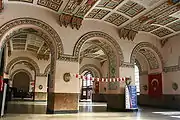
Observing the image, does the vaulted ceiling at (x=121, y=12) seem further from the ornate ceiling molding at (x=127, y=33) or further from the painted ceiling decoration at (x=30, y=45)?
the painted ceiling decoration at (x=30, y=45)

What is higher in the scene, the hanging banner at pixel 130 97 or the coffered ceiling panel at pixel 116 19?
the coffered ceiling panel at pixel 116 19

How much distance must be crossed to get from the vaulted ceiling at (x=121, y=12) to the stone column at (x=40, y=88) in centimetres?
965

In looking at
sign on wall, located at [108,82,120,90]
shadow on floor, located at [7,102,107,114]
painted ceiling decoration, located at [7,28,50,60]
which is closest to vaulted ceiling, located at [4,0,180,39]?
sign on wall, located at [108,82,120,90]

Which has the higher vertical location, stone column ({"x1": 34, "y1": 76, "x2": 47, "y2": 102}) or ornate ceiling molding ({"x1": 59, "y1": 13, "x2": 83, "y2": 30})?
ornate ceiling molding ({"x1": 59, "y1": 13, "x2": 83, "y2": 30})

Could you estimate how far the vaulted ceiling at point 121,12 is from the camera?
891cm

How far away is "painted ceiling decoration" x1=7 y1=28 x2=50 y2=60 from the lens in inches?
542

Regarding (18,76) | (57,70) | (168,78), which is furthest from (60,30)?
(18,76)

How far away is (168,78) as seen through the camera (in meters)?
12.7

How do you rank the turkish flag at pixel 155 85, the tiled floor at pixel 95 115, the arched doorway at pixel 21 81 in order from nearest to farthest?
the tiled floor at pixel 95 115 → the turkish flag at pixel 155 85 → the arched doorway at pixel 21 81

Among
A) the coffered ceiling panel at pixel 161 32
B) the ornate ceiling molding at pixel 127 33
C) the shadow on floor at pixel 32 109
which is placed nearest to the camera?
the shadow on floor at pixel 32 109

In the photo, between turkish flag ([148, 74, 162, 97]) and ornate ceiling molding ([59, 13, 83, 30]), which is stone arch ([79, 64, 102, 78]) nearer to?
turkish flag ([148, 74, 162, 97])

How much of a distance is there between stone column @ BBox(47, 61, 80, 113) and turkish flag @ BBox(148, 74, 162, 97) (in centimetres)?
625

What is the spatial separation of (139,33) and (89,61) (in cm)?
896

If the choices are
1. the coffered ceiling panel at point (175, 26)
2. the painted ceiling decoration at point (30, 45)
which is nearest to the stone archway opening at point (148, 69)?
the coffered ceiling panel at point (175, 26)
